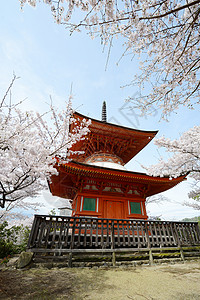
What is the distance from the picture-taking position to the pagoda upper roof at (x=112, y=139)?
1034 centimetres

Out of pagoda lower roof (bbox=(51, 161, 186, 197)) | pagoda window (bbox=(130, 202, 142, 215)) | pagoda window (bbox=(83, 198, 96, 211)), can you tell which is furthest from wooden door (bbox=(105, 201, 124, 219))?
pagoda lower roof (bbox=(51, 161, 186, 197))

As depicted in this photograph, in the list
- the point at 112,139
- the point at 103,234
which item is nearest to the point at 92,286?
the point at 103,234

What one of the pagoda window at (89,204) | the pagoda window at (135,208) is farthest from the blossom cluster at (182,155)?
the pagoda window at (89,204)

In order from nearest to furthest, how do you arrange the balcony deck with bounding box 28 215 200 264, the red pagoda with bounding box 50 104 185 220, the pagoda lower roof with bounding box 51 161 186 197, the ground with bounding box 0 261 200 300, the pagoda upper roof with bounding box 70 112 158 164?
the ground with bounding box 0 261 200 300, the balcony deck with bounding box 28 215 200 264, the pagoda lower roof with bounding box 51 161 186 197, the red pagoda with bounding box 50 104 185 220, the pagoda upper roof with bounding box 70 112 158 164

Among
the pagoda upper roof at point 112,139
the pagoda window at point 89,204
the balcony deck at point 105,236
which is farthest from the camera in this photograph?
the pagoda upper roof at point 112,139

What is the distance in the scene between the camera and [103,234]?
5.84m

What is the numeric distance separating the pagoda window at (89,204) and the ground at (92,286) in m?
4.20

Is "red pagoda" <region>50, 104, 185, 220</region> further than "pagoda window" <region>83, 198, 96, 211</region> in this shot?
No

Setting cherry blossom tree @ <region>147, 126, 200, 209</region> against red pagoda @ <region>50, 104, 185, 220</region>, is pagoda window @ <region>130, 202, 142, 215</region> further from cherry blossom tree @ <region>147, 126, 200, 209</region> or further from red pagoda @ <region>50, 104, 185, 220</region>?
cherry blossom tree @ <region>147, 126, 200, 209</region>

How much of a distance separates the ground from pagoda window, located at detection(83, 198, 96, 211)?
420 centimetres

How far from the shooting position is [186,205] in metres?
16.7

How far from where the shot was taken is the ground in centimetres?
262

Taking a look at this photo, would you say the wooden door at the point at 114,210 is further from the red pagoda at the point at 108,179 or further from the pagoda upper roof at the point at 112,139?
the pagoda upper roof at the point at 112,139

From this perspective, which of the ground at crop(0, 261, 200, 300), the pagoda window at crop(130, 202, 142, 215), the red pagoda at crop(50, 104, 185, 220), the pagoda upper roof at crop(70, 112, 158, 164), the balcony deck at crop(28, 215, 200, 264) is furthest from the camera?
the pagoda upper roof at crop(70, 112, 158, 164)
